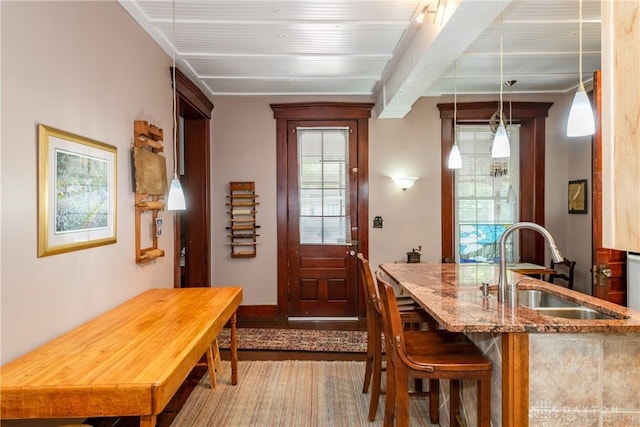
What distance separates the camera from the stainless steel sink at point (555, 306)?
2084mm

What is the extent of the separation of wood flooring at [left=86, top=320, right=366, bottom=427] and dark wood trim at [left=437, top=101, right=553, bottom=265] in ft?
5.93

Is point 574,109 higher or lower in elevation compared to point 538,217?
higher

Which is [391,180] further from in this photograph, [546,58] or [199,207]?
[199,207]

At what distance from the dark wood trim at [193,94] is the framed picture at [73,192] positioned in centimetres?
141

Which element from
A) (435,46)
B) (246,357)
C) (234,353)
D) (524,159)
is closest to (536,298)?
(435,46)

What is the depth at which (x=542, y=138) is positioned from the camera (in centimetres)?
494

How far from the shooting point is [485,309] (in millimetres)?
1953

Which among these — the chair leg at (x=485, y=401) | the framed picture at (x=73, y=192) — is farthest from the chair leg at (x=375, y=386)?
the framed picture at (x=73, y=192)

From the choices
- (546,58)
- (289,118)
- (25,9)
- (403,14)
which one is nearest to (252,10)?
(403,14)

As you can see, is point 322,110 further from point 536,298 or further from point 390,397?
point 390,397

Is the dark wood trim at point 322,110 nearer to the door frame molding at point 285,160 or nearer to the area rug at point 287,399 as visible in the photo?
the door frame molding at point 285,160

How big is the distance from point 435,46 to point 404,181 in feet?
7.61

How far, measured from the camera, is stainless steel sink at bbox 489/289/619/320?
2084 millimetres

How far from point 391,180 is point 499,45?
77.3 inches
